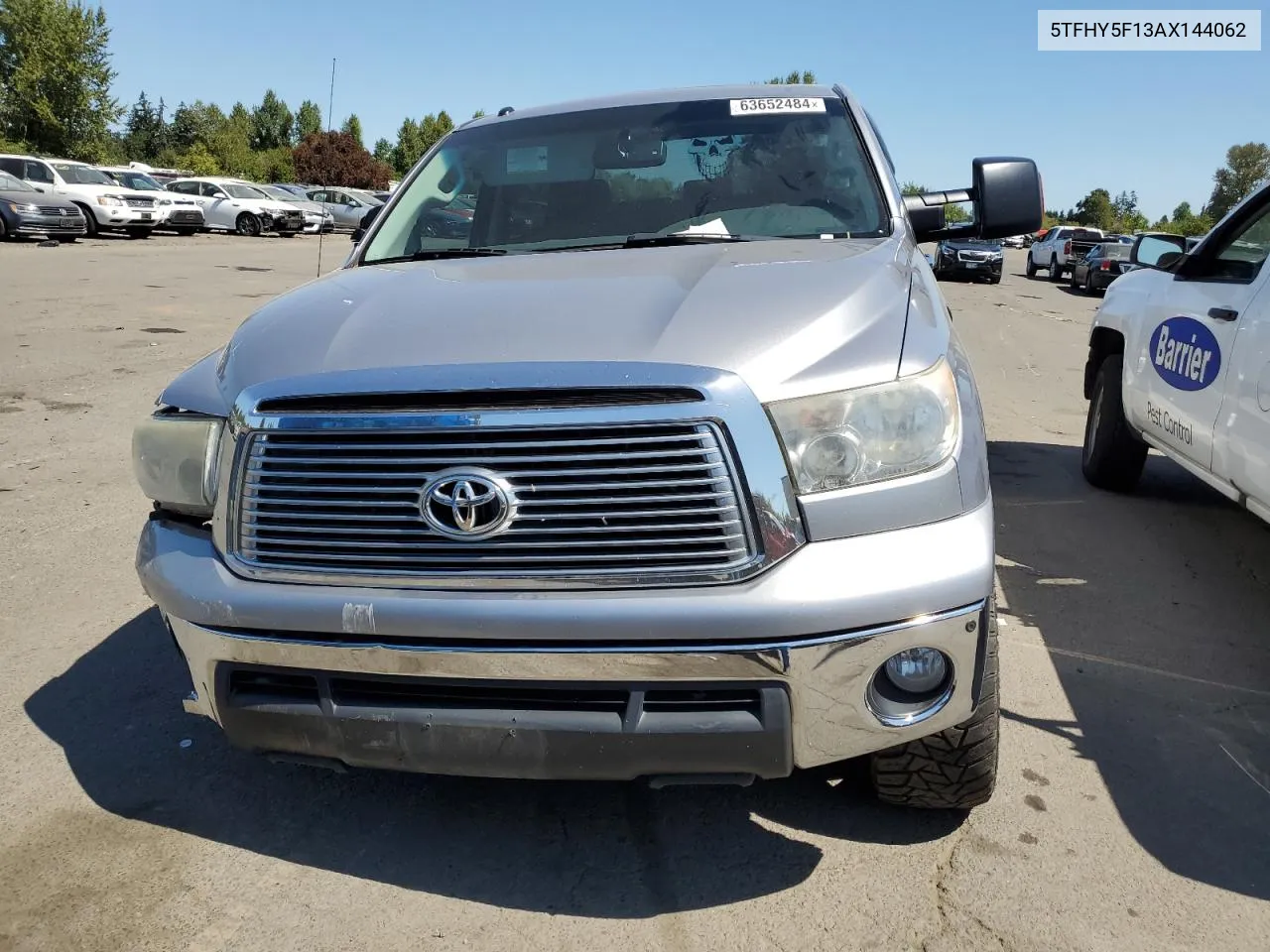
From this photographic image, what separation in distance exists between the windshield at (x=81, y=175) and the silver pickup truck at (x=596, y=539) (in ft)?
84.0

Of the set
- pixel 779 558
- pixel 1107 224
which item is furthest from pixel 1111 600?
pixel 1107 224

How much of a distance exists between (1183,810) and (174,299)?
13.6 m

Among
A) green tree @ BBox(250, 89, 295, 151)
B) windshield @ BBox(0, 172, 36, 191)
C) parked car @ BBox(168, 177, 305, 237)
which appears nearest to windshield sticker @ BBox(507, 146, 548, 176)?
windshield @ BBox(0, 172, 36, 191)

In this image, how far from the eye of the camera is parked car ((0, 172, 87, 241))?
72.0 feet

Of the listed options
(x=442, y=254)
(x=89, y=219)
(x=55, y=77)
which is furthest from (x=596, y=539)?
(x=55, y=77)

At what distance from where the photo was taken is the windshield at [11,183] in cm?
2253

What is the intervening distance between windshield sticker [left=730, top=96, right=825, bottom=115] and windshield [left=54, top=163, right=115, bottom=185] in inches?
975

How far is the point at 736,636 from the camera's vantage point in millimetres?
2059

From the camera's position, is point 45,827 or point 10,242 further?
point 10,242

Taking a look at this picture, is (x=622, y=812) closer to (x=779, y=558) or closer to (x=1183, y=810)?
(x=779, y=558)

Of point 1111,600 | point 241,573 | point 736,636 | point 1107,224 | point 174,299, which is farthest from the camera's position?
point 1107,224

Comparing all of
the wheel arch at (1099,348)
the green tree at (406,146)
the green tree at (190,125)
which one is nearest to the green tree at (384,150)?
the green tree at (406,146)

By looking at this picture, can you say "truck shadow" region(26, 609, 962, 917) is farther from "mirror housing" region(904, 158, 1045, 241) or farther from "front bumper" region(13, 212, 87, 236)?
"front bumper" region(13, 212, 87, 236)

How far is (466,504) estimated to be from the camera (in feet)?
7.00
